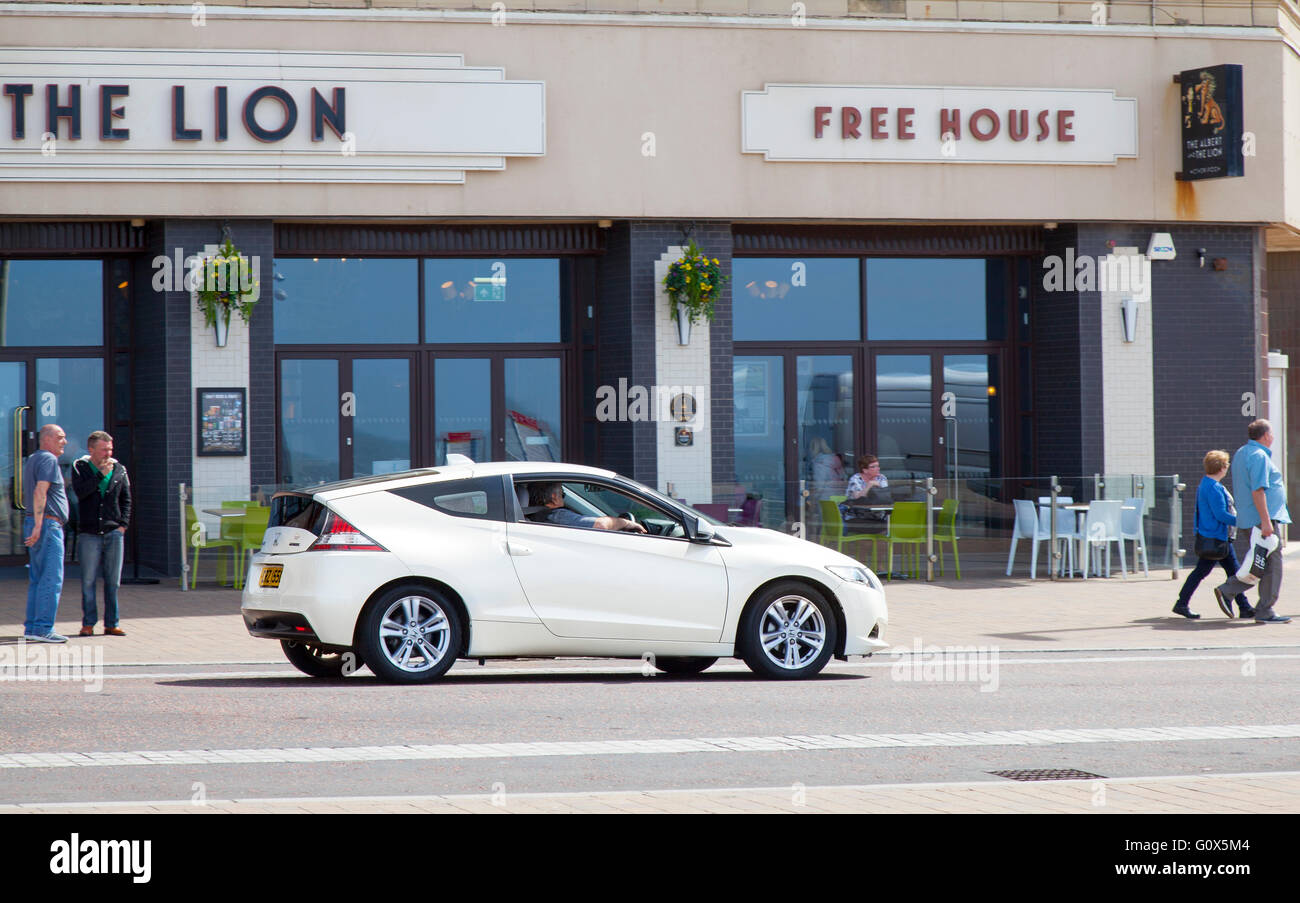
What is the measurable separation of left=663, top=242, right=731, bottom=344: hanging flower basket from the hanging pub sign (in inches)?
248

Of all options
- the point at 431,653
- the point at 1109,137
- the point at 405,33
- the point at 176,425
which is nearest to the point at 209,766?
the point at 431,653

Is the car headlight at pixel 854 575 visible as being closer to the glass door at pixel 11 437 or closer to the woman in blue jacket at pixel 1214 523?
the woman in blue jacket at pixel 1214 523

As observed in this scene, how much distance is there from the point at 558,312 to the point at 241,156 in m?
4.42

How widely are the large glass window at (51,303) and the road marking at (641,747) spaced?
41.0 feet

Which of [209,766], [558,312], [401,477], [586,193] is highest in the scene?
[586,193]

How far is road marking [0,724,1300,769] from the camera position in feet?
25.5

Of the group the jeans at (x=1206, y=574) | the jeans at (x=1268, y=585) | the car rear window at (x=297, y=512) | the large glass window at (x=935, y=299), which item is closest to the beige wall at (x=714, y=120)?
the large glass window at (x=935, y=299)

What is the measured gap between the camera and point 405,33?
18.8 m

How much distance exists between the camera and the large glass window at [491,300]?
65.6 ft

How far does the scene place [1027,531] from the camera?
61.5ft

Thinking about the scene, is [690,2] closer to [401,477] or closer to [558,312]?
[558,312]

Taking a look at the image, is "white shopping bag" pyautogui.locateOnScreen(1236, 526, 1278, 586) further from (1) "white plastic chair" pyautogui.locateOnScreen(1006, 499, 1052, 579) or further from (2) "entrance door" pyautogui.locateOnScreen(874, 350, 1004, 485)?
(2) "entrance door" pyautogui.locateOnScreen(874, 350, 1004, 485)
